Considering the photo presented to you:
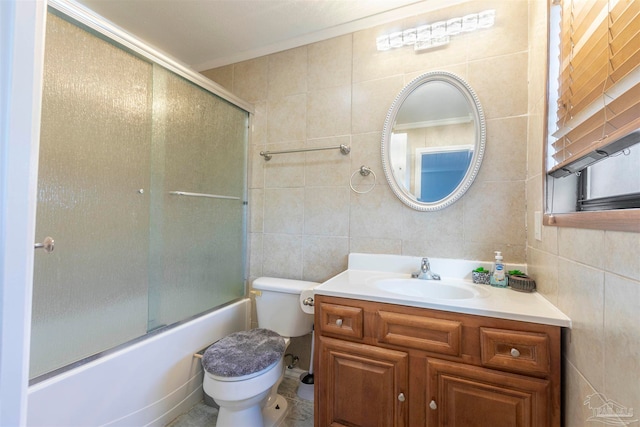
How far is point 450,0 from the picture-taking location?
1.44 metres

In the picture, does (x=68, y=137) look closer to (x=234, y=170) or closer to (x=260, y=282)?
(x=234, y=170)

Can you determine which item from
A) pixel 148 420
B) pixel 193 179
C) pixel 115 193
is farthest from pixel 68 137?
pixel 148 420

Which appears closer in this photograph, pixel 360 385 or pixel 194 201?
pixel 360 385

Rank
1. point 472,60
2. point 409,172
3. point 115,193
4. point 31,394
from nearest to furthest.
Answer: point 31,394 → point 115,193 → point 472,60 → point 409,172

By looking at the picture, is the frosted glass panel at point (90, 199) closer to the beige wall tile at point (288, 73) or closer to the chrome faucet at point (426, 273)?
the beige wall tile at point (288, 73)

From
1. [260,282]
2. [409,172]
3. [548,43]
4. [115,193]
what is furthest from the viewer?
[260,282]

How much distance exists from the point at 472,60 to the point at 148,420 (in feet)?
8.02

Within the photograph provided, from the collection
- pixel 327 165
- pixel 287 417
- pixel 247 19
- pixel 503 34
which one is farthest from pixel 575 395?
pixel 247 19

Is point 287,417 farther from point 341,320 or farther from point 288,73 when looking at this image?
point 288,73

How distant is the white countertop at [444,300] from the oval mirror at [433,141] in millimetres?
334

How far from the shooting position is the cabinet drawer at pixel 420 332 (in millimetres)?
987

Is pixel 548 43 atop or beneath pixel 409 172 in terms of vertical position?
atop

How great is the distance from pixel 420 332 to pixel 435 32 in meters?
1.53

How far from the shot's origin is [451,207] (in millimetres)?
1441
